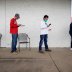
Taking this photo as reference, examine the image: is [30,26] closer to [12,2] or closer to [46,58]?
[12,2]

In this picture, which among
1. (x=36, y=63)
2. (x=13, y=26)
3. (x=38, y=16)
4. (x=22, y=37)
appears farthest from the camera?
(x=38, y=16)

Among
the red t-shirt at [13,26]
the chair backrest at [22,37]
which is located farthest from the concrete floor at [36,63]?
the chair backrest at [22,37]

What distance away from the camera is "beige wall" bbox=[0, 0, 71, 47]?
50.4ft

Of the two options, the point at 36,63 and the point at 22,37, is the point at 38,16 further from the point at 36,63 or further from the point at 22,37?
the point at 36,63

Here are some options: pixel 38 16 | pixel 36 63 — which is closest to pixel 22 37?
pixel 38 16

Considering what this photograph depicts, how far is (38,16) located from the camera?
15.4 m

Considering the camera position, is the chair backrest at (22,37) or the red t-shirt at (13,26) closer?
the red t-shirt at (13,26)

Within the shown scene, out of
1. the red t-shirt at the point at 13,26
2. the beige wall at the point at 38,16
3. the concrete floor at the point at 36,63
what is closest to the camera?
the concrete floor at the point at 36,63

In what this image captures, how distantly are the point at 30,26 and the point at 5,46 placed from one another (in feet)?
5.93

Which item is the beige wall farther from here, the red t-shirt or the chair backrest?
the red t-shirt

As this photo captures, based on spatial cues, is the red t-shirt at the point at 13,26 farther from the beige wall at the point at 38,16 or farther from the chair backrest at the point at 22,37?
the beige wall at the point at 38,16

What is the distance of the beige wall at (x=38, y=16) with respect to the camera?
15358 mm

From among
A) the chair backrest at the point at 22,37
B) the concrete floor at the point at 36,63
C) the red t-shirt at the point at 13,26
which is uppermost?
the red t-shirt at the point at 13,26

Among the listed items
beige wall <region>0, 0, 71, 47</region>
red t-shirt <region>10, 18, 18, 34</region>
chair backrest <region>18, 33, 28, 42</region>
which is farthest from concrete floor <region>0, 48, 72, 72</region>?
beige wall <region>0, 0, 71, 47</region>
